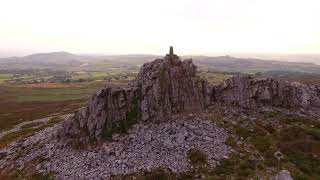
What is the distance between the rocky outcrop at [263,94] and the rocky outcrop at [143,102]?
13.0 feet

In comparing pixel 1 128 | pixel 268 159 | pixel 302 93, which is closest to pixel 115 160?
pixel 268 159

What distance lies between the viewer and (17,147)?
218 ft

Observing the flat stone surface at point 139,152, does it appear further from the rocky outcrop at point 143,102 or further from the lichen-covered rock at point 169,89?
the lichen-covered rock at point 169,89

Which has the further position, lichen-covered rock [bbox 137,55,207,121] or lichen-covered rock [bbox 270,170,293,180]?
lichen-covered rock [bbox 137,55,207,121]

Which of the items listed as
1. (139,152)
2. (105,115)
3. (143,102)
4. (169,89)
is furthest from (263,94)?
(105,115)

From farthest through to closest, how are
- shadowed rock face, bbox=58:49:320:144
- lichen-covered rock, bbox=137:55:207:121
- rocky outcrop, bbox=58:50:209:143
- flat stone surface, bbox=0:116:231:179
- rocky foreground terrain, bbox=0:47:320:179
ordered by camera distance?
lichen-covered rock, bbox=137:55:207:121, shadowed rock face, bbox=58:49:320:144, rocky outcrop, bbox=58:50:209:143, flat stone surface, bbox=0:116:231:179, rocky foreground terrain, bbox=0:47:320:179

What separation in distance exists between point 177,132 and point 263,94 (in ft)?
62.0

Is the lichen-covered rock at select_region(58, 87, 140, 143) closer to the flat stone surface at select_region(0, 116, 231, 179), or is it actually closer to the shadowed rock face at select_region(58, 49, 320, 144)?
the shadowed rock face at select_region(58, 49, 320, 144)

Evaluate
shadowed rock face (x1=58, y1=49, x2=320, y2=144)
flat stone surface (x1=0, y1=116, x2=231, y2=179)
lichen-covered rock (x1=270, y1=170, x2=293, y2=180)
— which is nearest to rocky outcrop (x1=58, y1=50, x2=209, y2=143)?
shadowed rock face (x1=58, y1=49, x2=320, y2=144)

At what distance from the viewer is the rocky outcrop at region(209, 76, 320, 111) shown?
6581 centimetres

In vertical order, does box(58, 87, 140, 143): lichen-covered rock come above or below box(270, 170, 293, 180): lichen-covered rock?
above

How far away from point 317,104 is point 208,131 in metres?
23.4

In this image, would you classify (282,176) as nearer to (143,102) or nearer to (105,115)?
(143,102)

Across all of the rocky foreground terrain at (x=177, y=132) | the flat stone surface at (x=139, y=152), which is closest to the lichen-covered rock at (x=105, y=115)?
the rocky foreground terrain at (x=177, y=132)
